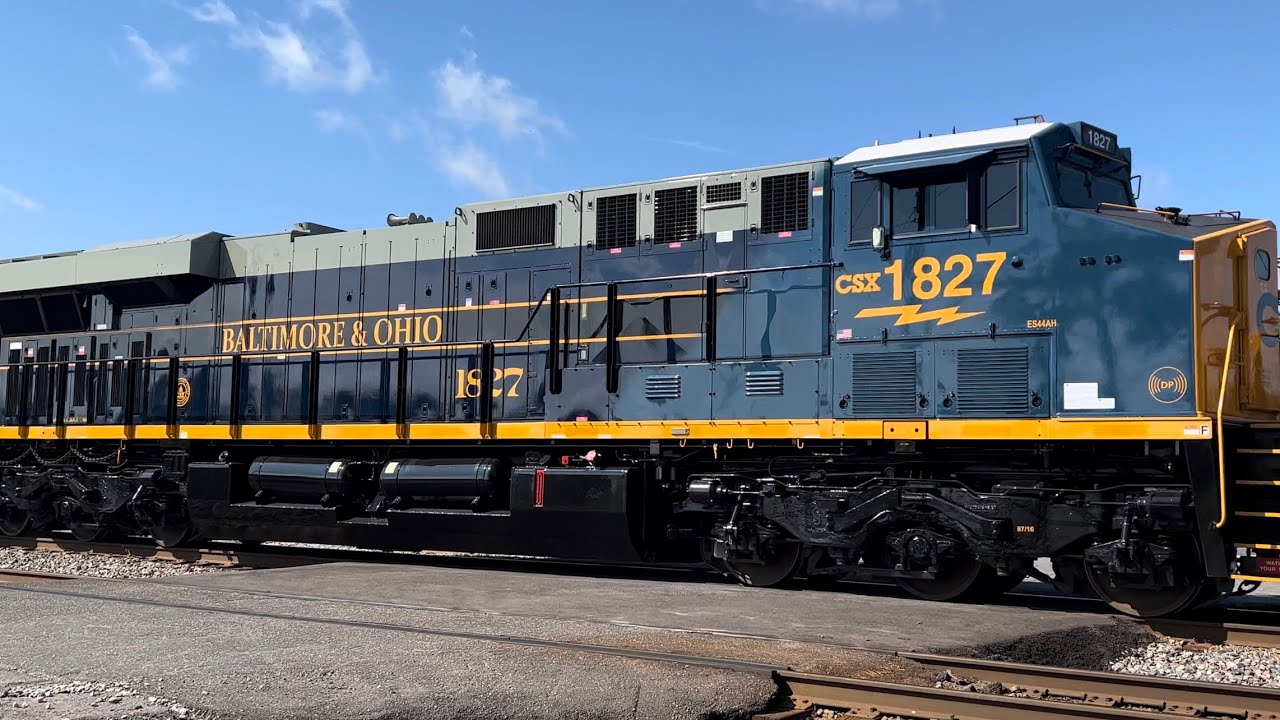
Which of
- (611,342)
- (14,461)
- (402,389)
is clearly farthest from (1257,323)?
(14,461)

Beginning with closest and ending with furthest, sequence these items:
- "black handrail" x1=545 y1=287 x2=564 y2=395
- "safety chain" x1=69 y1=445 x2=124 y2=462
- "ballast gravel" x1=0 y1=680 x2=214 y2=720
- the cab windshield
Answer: "ballast gravel" x1=0 y1=680 x2=214 y2=720
the cab windshield
"black handrail" x1=545 y1=287 x2=564 y2=395
"safety chain" x1=69 y1=445 x2=124 y2=462

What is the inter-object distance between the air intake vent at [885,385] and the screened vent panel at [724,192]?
2111 mm

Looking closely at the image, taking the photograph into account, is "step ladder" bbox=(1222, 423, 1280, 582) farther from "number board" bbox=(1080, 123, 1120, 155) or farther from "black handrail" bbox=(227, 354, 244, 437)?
"black handrail" bbox=(227, 354, 244, 437)

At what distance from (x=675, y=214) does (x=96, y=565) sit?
8.12 meters

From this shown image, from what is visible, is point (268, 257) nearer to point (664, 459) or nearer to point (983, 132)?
point (664, 459)

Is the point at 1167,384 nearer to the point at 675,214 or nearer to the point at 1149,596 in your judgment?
the point at 1149,596

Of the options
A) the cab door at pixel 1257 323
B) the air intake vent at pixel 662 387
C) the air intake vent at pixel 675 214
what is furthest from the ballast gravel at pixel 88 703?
the cab door at pixel 1257 323

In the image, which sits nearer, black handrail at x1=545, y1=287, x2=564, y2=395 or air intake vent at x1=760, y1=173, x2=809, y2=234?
air intake vent at x1=760, y1=173, x2=809, y2=234

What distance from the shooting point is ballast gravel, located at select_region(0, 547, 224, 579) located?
42.6 ft

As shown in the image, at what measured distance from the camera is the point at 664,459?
10953mm

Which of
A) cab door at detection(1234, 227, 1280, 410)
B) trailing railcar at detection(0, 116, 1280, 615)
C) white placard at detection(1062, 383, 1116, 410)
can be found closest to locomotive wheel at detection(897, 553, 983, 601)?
trailing railcar at detection(0, 116, 1280, 615)

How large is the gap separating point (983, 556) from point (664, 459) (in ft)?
10.6

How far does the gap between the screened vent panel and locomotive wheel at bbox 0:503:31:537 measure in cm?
1121

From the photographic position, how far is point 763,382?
1031 cm
